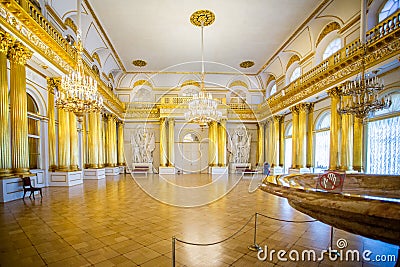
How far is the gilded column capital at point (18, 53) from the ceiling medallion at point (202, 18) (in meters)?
6.27

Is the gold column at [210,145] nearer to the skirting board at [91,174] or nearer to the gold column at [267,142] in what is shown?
the gold column at [267,142]

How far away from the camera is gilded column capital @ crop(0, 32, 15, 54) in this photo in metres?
5.28

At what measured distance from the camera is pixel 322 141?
1038 centimetres

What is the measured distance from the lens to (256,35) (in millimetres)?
10734

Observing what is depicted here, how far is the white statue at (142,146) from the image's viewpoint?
1590cm

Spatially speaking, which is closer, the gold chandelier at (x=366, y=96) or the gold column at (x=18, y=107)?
the gold chandelier at (x=366, y=96)

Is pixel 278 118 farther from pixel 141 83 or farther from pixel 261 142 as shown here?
pixel 141 83

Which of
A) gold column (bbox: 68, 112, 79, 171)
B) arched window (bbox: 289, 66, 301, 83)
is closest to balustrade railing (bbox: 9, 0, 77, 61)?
gold column (bbox: 68, 112, 79, 171)

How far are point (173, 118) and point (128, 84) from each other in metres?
4.72

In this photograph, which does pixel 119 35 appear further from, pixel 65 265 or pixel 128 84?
pixel 65 265

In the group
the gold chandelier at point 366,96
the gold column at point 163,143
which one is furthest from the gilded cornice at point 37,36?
the gold chandelier at point 366,96

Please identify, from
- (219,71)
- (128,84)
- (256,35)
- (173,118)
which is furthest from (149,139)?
(256,35)

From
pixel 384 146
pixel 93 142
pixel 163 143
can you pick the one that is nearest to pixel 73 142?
pixel 93 142

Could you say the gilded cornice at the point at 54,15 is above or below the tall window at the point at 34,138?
above
